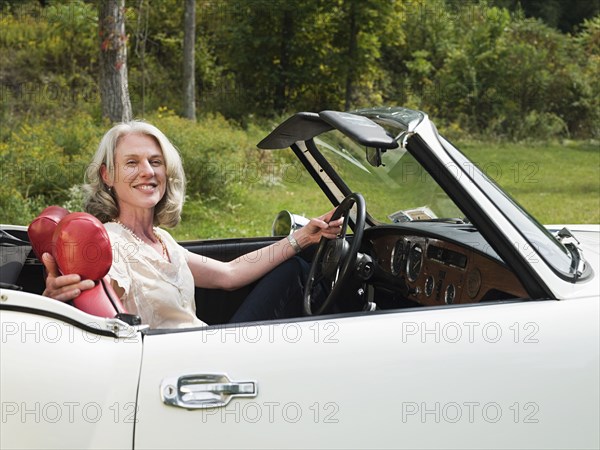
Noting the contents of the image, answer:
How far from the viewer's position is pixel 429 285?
3.14 m

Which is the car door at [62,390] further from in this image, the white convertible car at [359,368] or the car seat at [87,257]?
the car seat at [87,257]

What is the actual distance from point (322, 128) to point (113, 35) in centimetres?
682

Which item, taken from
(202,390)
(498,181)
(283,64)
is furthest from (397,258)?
(283,64)

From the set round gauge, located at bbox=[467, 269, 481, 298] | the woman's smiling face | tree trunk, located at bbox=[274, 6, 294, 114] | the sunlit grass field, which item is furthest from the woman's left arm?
tree trunk, located at bbox=[274, 6, 294, 114]

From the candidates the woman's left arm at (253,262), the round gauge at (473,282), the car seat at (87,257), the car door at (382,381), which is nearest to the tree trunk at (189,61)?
the woman's left arm at (253,262)

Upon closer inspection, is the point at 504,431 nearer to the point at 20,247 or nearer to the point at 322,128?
the point at 322,128

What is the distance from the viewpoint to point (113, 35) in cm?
944

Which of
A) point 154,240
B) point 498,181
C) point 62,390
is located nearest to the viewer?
point 62,390

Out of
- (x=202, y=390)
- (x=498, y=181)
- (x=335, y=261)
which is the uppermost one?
(x=335, y=261)

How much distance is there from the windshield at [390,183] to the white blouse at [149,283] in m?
0.80

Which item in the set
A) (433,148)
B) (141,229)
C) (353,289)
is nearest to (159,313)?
(141,229)

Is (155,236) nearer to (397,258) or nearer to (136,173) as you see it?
(136,173)

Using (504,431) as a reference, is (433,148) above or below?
above

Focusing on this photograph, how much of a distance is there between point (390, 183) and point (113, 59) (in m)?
7.32
